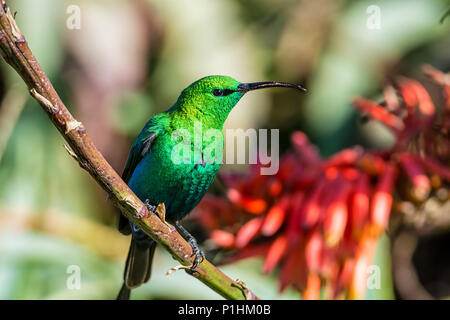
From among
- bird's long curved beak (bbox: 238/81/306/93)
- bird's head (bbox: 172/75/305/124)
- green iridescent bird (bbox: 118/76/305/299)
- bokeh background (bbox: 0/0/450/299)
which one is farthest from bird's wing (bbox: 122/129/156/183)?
bokeh background (bbox: 0/0/450/299)

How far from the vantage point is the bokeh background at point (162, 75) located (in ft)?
8.02

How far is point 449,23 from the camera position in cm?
251

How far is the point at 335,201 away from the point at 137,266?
63 centimetres

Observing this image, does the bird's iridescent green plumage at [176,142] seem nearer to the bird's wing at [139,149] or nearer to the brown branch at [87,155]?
the bird's wing at [139,149]

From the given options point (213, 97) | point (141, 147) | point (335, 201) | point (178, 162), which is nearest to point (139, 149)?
point (141, 147)

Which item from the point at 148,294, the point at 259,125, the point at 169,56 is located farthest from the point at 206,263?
the point at 169,56

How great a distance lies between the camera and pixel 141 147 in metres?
1.63

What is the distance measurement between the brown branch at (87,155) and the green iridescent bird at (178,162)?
0.57ft

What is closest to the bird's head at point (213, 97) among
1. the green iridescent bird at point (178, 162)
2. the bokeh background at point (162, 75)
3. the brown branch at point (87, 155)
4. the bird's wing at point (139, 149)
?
the green iridescent bird at point (178, 162)

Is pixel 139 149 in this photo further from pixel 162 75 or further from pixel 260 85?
pixel 162 75

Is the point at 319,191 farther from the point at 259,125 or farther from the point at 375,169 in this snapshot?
the point at 259,125

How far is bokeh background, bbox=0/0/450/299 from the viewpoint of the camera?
2445 millimetres

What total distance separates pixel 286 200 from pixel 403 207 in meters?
0.37

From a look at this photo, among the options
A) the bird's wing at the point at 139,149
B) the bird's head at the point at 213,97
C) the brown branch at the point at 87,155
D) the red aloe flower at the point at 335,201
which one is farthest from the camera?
the red aloe flower at the point at 335,201
